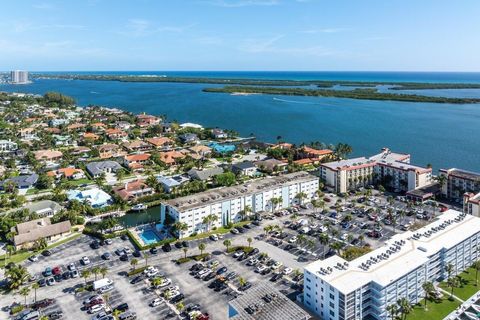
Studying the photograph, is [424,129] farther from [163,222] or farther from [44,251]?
[44,251]

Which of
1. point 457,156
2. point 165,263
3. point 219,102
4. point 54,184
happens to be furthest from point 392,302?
point 219,102

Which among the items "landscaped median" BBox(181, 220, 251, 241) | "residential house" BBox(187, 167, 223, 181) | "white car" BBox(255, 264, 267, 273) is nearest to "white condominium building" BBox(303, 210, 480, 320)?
"white car" BBox(255, 264, 267, 273)

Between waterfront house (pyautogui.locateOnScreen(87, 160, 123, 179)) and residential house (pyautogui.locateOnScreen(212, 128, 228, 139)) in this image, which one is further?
residential house (pyautogui.locateOnScreen(212, 128, 228, 139))

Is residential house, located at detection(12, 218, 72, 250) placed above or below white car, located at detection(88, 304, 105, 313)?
above

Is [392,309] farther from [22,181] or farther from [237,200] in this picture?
[22,181]

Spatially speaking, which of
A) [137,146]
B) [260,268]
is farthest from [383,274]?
[137,146]

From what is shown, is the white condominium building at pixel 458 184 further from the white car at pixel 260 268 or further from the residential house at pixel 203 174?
the residential house at pixel 203 174

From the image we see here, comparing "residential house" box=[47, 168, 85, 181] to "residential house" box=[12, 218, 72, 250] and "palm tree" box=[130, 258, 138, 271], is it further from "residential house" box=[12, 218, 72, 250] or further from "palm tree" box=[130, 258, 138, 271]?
"palm tree" box=[130, 258, 138, 271]

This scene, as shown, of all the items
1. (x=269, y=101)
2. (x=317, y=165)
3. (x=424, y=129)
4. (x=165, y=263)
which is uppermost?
(x=269, y=101)
